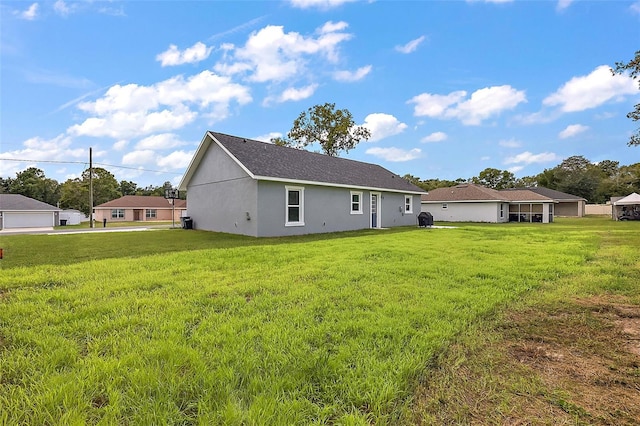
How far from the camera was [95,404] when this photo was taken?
2109mm

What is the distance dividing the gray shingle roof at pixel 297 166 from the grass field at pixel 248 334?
768 centimetres

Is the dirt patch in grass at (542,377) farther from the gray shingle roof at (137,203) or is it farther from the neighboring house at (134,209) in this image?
the gray shingle roof at (137,203)

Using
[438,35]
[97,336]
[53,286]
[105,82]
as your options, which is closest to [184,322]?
[97,336]

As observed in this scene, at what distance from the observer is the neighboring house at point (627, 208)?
2858cm

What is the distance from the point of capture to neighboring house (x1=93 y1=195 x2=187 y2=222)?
42375 millimetres

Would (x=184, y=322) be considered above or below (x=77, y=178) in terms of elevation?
below

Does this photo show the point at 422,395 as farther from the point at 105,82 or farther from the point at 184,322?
the point at 105,82

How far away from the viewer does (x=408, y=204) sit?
22.7 metres

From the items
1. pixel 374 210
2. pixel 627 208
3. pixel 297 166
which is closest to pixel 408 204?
pixel 374 210

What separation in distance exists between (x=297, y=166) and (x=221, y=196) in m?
3.95

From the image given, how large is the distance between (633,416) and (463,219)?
31.2m

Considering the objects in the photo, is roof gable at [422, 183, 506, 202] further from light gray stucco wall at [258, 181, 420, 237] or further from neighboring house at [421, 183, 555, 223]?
light gray stucco wall at [258, 181, 420, 237]

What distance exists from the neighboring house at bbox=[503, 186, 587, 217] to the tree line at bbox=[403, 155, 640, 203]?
33.6 ft

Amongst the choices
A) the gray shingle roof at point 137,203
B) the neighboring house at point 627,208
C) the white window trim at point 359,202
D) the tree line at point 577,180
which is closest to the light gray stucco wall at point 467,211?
the neighboring house at point 627,208
